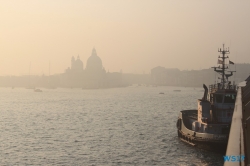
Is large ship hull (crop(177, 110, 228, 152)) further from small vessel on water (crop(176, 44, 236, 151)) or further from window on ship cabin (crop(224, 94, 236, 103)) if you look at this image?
window on ship cabin (crop(224, 94, 236, 103))

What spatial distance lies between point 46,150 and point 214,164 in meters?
20.1

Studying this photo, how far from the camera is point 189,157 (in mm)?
35000

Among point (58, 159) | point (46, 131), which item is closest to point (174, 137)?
point (58, 159)

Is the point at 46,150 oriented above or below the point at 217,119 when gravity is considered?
below

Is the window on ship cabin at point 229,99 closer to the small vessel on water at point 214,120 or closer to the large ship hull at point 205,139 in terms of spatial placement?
the small vessel on water at point 214,120

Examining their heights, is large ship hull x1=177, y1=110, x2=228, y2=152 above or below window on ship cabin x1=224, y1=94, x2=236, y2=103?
below

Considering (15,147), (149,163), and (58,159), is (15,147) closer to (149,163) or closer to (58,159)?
(58,159)

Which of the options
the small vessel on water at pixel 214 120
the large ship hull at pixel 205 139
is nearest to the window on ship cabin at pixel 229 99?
the small vessel on water at pixel 214 120

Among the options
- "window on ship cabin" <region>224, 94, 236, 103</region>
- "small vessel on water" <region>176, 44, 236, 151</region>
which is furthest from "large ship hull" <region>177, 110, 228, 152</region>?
"window on ship cabin" <region>224, 94, 236, 103</region>

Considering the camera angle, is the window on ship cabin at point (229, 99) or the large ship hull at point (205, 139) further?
the window on ship cabin at point (229, 99)

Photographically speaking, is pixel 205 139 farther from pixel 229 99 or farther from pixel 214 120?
pixel 229 99

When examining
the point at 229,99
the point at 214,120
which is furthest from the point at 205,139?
the point at 229,99

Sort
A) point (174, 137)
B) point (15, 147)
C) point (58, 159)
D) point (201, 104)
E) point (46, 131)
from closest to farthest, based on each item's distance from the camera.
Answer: point (58, 159)
point (201, 104)
point (15, 147)
point (174, 137)
point (46, 131)

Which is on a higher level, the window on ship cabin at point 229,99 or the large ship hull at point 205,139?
the window on ship cabin at point 229,99
